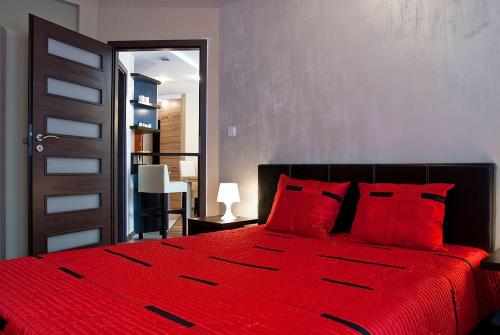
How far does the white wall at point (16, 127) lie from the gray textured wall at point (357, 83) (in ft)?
5.50

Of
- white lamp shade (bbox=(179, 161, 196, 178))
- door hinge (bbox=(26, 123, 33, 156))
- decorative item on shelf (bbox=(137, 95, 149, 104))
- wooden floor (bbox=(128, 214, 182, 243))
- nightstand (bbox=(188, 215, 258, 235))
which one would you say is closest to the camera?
door hinge (bbox=(26, 123, 33, 156))

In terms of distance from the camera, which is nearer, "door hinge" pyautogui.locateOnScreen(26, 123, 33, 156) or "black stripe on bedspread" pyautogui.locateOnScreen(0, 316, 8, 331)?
"black stripe on bedspread" pyautogui.locateOnScreen(0, 316, 8, 331)

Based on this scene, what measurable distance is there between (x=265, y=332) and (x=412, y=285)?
0.71 m

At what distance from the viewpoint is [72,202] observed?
134 inches

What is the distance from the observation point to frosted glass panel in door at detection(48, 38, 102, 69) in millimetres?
3217

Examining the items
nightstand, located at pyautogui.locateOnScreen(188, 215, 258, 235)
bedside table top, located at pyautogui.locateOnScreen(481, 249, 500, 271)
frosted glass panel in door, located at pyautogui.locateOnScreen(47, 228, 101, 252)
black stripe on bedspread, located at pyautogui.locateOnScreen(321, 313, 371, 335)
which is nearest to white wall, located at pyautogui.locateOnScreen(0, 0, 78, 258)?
frosted glass panel in door, located at pyautogui.locateOnScreen(47, 228, 101, 252)

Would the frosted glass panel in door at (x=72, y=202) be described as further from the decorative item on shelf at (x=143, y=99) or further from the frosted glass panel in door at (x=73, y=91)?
the decorative item on shelf at (x=143, y=99)

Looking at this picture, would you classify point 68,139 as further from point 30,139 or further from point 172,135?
point 172,135

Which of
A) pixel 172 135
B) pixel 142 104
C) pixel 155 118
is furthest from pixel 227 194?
pixel 172 135

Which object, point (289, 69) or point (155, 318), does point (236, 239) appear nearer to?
point (155, 318)

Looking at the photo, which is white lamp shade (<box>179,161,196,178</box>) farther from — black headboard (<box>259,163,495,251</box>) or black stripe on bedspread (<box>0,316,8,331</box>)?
black stripe on bedspread (<box>0,316,8,331</box>)

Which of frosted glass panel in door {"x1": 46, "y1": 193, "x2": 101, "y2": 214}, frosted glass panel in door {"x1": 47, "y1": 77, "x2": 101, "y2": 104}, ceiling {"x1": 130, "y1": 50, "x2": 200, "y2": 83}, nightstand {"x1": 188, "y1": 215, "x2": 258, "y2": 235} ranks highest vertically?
ceiling {"x1": 130, "y1": 50, "x2": 200, "y2": 83}

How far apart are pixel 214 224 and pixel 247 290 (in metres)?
1.87

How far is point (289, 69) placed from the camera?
3.29 metres
